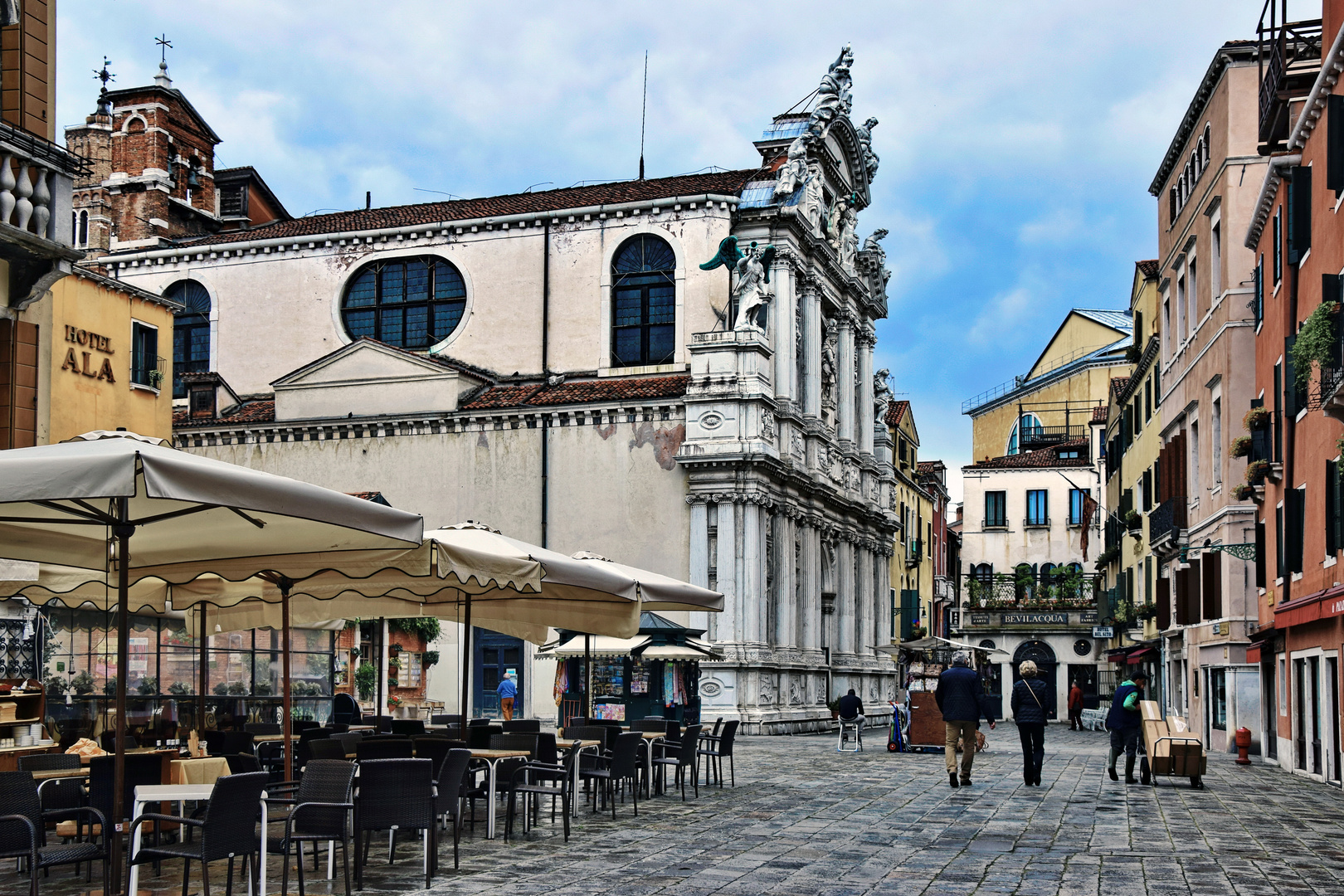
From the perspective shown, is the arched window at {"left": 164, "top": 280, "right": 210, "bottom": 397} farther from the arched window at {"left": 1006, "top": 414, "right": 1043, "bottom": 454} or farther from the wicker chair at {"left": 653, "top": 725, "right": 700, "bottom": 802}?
the arched window at {"left": 1006, "top": 414, "right": 1043, "bottom": 454}

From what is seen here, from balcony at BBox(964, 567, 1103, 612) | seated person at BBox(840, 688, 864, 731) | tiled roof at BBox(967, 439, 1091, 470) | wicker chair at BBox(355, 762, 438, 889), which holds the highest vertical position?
tiled roof at BBox(967, 439, 1091, 470)

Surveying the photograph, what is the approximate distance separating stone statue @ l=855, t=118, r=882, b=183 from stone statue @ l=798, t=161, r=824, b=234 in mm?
5247

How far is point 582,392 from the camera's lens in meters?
40.3

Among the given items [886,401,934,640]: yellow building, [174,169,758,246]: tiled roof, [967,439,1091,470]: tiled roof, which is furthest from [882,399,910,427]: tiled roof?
[174,169,758,246]: tiled roof

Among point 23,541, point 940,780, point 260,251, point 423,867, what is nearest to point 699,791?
point 940,780

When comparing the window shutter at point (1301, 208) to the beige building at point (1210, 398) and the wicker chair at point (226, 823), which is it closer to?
the beige building at point (1210, 398)

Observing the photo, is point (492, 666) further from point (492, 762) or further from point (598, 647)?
point (492, 762)

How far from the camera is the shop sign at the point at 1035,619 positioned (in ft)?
198

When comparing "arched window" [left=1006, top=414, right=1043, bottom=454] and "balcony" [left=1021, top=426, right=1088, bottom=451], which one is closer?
"balcony" [left=1021, top=426, right=1088, bottom=451]

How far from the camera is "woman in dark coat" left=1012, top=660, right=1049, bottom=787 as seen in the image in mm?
19750

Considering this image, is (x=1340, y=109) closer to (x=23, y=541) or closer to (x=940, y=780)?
(x=940, y=780)

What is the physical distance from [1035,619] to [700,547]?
26.2 metres

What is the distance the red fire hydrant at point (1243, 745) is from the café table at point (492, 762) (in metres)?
15.7

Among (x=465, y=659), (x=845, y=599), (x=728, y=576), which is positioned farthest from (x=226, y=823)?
(x=845, y=599)
